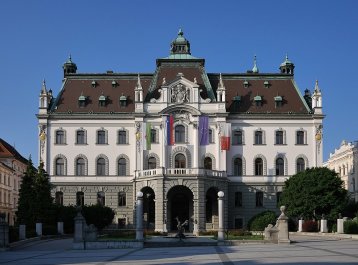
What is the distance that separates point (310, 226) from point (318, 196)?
4630mm

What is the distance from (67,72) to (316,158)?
3410 centimetres

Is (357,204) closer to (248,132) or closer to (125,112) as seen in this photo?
(248,132)

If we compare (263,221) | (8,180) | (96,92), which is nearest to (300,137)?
(263,221)

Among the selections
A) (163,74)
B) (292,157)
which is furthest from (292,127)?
(163,74)

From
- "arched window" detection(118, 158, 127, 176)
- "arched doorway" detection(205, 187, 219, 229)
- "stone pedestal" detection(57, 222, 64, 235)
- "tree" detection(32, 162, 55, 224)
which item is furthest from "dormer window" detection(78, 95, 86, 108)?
"stone pedestal" detection(57, 222, 64, 235)

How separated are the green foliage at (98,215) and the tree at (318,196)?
19.8 meters

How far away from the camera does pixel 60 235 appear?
69438 millimetres

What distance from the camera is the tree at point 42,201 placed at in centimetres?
6956

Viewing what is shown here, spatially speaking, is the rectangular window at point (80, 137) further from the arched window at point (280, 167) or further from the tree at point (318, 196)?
the tree at point (318, 196)

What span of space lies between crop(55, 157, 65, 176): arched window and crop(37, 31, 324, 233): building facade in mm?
121

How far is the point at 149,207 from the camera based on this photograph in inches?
3241

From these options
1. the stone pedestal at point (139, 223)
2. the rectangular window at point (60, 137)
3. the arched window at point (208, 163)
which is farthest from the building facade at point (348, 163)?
the stone pedestal at point (139, 223)

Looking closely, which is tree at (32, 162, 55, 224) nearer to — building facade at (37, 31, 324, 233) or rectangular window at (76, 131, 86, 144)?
building facade at (37, 31, 324, 233)

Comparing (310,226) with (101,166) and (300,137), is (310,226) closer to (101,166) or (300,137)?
(300,137)
